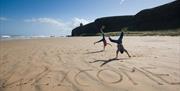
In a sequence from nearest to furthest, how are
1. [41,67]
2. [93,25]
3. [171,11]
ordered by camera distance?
[41,67]
[171,11]
[93,25]

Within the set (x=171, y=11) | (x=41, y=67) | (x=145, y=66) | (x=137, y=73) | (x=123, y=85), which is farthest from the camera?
(x=171, y=11)

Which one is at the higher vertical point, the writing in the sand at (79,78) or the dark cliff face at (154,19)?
the dark cliff face at (154,19)

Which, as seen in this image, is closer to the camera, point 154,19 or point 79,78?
point 79,78

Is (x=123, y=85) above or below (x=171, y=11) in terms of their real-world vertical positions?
below

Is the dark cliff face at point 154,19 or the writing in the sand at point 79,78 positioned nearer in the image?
the writing in the sand at point 79,78

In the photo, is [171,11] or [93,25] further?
[93,25]

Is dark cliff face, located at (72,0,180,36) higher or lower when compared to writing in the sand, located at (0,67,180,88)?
higher

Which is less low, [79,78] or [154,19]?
[154,19]

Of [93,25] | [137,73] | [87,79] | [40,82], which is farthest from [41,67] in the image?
[93,25]

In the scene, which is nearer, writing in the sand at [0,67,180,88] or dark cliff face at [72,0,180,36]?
writing in the sand at [0,67,180,88]

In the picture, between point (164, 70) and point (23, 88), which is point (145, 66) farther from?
point (23, 88)

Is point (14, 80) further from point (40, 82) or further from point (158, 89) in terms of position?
point (158, 89)

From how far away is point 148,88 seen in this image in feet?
16.7

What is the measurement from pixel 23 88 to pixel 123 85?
102 inches
